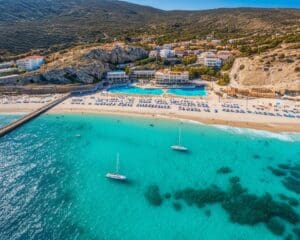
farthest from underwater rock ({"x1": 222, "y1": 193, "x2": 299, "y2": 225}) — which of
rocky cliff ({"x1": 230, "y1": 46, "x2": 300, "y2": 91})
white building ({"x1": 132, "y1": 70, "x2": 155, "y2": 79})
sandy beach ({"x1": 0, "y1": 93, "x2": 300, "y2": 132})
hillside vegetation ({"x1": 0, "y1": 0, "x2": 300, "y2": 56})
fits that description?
hillside vegetation ({"x1": 0, "y1": 0, "x2": 300, "y2": 56})

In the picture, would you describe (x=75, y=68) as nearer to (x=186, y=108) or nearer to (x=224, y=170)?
(x=186, y=108)

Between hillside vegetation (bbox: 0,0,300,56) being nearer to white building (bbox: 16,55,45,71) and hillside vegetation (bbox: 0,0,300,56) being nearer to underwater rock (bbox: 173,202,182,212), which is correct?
white building (bbox: 16,55,45,71)

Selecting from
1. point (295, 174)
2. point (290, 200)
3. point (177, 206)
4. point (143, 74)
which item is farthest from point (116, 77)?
point (290, 200)

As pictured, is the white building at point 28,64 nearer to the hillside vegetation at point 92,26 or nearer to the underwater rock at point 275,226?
the hillside vegetation at point 92,26

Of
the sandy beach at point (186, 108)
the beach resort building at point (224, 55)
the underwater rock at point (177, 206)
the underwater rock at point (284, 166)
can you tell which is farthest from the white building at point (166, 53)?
the underwater rock at point (177, 206)

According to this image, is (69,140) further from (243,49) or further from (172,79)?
(243,49)

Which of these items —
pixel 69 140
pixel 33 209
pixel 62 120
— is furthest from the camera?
pixel 62 120

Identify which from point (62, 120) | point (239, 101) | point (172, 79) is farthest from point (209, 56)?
point (62, 120)

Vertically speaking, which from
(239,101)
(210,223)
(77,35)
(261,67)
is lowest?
(210,223)
